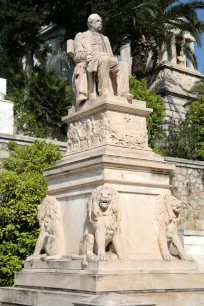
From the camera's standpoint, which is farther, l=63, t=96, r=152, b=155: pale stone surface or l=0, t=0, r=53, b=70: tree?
l=0, t=0, r=53, b=70: tree

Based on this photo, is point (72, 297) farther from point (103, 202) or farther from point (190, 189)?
point (190, 189)

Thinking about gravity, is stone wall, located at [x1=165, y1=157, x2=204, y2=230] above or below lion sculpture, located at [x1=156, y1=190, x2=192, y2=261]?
above

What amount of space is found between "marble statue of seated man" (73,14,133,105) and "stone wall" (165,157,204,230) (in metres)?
10.2

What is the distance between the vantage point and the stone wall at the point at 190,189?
63.1 feet

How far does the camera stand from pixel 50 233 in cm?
862

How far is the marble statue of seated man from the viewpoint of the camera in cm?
875

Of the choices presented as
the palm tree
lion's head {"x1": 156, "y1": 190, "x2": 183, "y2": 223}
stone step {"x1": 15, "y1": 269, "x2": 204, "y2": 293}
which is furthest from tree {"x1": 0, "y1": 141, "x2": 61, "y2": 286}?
the palm tree

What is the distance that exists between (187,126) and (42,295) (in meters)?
15.7

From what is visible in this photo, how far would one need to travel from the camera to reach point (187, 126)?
73.8 feet

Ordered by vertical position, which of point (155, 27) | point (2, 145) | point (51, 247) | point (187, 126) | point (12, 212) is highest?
point (155, 27)

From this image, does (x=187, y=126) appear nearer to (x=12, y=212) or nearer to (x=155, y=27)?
(x=155, y=27)

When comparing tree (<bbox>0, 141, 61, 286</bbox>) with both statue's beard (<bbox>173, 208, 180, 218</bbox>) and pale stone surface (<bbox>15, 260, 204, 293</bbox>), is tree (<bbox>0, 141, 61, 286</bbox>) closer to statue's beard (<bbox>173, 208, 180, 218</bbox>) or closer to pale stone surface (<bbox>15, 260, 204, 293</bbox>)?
pale stone surface (<bbox>15, 260, 204, 293</bbox>)

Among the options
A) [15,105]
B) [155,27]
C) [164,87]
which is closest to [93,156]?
[15,105]

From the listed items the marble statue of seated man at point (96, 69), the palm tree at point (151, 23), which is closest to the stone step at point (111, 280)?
the marble statue of seated man at point (96, 69)
